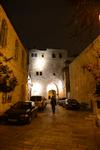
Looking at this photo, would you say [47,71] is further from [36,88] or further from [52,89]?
[36,88]

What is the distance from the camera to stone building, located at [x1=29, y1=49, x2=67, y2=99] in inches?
1802

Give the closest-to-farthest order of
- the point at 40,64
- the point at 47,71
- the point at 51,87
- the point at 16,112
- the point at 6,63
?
the point at 16,112 < the point at 6,63 < the point at 51,87 < the point at 47,71 < the point at 40,64

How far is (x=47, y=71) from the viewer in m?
47.1

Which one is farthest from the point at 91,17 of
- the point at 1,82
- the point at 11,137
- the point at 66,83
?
the point at 66,83

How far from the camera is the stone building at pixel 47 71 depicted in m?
45.8

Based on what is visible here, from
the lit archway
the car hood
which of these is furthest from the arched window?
the lit archway

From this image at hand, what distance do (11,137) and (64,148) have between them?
117 inches

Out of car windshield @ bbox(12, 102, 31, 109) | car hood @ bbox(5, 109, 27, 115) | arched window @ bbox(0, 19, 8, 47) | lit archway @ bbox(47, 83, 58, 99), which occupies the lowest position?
car hood @ bbox(5, 109, 27, 115)

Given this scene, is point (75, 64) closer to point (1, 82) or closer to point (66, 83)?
point (66, 83)

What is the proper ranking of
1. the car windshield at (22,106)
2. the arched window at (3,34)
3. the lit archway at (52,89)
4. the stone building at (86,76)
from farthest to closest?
the lit archway at (52,89), the stone building at (86,76), the arched window at (3,34), the car windshield at (22,106)

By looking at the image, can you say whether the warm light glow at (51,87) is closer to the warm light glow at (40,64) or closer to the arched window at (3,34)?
the warm light glow at (40,64)

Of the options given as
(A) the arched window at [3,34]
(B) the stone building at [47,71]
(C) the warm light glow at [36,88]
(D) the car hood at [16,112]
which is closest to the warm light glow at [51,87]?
(B) the stone building at [47,71]

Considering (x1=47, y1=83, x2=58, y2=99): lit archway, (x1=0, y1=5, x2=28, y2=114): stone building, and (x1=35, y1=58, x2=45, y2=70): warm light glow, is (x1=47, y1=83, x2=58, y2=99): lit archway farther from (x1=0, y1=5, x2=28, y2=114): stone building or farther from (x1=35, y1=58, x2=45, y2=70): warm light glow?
(x1=0, y1=5, x2=28, y2=114): stone building

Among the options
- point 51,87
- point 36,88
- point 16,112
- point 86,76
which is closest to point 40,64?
point 36,88
